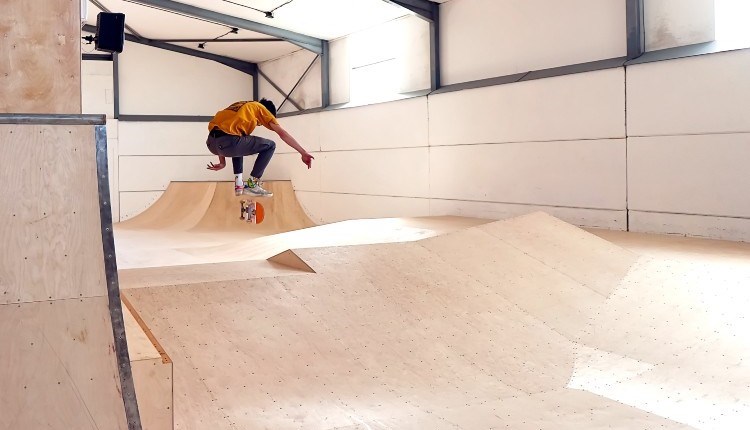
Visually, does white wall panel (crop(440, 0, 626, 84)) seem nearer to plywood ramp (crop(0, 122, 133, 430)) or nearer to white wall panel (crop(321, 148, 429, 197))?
white wall panel (crop(321, 148, 429, 197))

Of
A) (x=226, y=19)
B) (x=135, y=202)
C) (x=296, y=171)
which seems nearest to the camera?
(x=226, y=19)

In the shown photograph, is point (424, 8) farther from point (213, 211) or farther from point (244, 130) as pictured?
point (213, 211)

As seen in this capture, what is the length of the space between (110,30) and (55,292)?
322cm

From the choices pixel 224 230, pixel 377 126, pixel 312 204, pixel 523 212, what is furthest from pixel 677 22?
pixel 224 230

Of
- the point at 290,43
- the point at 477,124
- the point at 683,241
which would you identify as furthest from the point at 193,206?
the point at 683,241

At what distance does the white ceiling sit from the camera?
10172 mm

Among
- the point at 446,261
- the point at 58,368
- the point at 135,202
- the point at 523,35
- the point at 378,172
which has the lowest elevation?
the point at 58,368

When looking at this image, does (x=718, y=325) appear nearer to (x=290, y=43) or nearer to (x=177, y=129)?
(x=290, y=43)

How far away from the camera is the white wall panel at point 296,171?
1220 cm

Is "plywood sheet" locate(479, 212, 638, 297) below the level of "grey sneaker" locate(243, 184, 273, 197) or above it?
below

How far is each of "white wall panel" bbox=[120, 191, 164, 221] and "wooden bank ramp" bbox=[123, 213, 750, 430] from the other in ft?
32.7

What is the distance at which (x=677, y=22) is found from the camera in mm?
6449

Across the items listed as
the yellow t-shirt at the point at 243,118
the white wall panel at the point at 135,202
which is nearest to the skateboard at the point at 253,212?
the yellow t-shirt at the point at 243,118

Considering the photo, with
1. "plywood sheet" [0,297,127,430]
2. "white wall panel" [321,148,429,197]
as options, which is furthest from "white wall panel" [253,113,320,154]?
"plywood sheet" [0,297,127,430]
